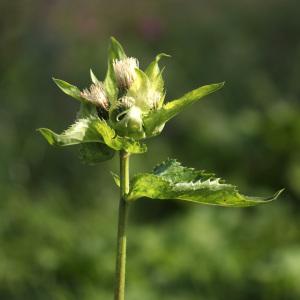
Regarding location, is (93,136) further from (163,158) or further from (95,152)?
(163,158)

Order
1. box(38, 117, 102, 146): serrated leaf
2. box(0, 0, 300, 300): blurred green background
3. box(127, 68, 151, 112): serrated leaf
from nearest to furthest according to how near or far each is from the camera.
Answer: box(38, 117, 102, 146): serrated leaf
box(127, 68, 151, 112): serrated leaf
box(0, 0, 300, 300): blurred green background

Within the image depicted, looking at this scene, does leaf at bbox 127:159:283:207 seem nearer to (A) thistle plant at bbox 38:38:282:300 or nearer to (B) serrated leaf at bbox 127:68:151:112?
(A) thistle plant at bbox 38:38:282:300

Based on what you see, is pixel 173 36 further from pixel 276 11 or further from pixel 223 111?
pixel 223 111

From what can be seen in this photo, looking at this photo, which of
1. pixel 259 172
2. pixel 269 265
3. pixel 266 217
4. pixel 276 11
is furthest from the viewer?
pixel 276 11

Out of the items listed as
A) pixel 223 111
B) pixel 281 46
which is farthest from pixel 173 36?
pixel 223 111

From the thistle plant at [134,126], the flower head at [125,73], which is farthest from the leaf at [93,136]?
the flower head at [125,73]

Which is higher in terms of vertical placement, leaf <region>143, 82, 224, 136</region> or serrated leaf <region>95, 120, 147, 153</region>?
leaf <region>143, 82, 224, 136</region>

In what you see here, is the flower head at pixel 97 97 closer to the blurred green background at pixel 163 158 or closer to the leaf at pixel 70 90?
the leaf at pixel 70 90

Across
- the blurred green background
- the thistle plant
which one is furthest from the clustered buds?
the blurred green background
